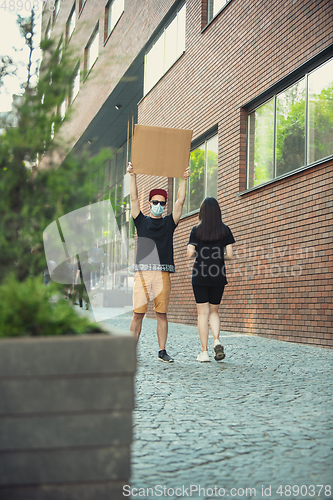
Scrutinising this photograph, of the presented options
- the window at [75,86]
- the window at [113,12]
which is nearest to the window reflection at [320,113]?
the window at [75,86]

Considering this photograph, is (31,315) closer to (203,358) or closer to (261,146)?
(203,358)

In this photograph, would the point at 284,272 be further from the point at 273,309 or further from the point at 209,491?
the point at 209,491

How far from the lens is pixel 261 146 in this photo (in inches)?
393

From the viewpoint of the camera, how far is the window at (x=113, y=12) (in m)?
19.4

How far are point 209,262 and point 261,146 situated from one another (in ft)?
15.1

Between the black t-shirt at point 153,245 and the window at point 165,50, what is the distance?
9039 mm

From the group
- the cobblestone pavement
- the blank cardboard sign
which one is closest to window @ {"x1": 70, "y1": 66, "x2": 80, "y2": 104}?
the cobblestone pavement

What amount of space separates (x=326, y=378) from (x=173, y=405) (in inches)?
71.2

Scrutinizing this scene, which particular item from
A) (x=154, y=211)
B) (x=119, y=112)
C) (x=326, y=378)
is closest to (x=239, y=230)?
(x=154, y=211)

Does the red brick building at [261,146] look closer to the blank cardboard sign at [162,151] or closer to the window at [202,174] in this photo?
the window at [202,174]

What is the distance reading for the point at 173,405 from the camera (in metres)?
3.99

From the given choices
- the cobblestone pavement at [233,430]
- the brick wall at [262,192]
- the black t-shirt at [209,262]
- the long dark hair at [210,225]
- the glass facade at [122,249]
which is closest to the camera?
the cobblestone pavement at [233,430]

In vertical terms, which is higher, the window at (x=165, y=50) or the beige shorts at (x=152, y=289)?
the window at (x=165, y=50)

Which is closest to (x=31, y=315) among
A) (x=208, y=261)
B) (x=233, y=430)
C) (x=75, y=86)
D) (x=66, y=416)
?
(x=66, y=416)
